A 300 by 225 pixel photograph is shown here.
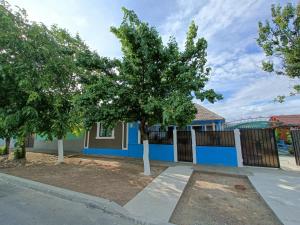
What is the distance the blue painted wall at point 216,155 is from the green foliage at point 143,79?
395cm

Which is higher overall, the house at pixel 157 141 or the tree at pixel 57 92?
the tree at pixel 57 92

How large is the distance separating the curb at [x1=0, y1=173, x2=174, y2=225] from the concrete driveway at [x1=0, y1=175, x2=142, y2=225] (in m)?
0.03

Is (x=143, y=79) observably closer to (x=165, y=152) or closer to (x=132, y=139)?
(x=165, y=152)

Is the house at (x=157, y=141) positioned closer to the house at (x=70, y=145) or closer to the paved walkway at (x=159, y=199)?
the house at (x=70, y=145)

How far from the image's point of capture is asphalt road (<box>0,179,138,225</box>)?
3531 mm

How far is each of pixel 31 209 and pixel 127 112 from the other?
4.24 metres

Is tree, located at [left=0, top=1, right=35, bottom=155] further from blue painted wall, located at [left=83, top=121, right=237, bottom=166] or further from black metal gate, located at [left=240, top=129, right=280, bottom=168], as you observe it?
black metal gate, located at [left=240, top=129, right=280, bottom=168]

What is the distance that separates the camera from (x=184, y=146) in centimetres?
1010

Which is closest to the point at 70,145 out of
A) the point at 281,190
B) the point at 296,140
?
the point at 281,190

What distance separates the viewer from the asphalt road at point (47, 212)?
3531mm

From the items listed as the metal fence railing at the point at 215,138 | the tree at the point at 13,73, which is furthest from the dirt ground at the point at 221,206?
the tree at the point at 13,73

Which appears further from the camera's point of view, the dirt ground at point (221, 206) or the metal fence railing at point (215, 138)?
the metal fence railing at point (215, 138)

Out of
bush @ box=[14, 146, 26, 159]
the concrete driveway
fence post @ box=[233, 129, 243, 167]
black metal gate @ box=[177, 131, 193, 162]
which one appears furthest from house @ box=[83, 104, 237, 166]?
the concrete driveway

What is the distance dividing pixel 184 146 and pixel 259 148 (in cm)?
373
